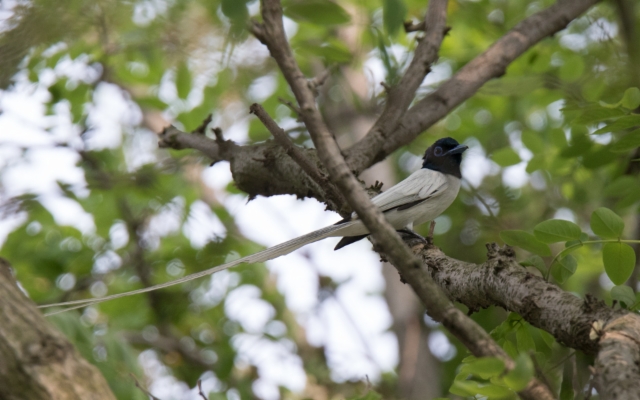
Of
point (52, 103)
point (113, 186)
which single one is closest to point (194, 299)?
point (113, 186)

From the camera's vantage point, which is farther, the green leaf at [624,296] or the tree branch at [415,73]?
the tree branch at [415,73]

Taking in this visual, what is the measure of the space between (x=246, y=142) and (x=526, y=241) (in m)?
3.23

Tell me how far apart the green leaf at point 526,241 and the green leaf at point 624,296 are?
35 cm

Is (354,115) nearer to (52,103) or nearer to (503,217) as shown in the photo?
(503,217)

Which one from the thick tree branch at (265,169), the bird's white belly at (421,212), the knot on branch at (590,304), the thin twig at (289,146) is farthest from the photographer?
the bird's white belly at (421,212)

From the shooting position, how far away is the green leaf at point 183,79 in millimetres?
5504

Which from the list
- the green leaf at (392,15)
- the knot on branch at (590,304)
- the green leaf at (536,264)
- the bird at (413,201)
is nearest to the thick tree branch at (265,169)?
the bird at (413,201)

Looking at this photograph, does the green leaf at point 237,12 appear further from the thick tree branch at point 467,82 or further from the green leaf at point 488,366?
the thick tree branch at point 467,82

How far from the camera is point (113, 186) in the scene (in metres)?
5.41

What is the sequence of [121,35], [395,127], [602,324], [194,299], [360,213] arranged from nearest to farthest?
[360,213], [602,324], [395,127], [121,35], [194,299]

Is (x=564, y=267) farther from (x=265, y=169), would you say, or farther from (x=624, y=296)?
(x=265, y=169)

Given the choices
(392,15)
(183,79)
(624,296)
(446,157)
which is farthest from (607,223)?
(183,79)

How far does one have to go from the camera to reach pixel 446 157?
5.27m

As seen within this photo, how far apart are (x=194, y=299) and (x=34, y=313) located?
17.2 feet
